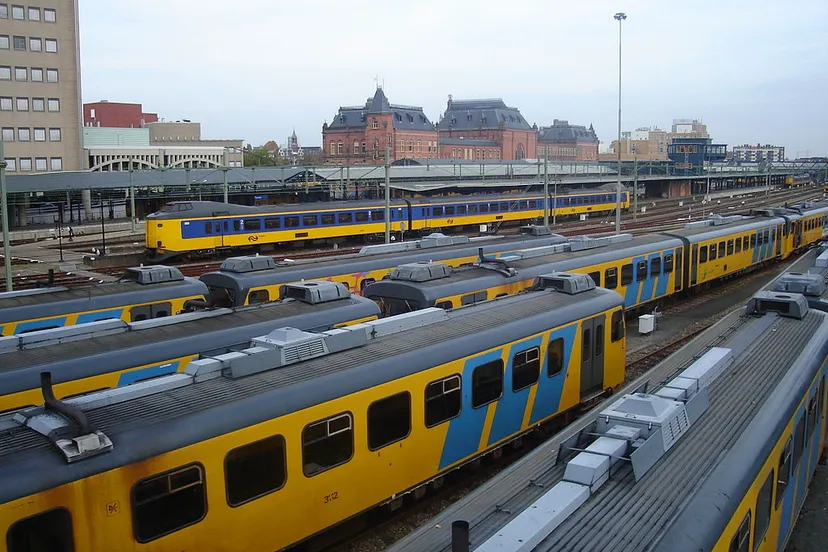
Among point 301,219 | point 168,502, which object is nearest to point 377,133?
point 301,219

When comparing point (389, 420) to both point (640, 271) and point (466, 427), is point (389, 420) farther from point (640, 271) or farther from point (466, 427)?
point (640, 271)

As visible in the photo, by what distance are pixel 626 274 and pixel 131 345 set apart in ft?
56.6

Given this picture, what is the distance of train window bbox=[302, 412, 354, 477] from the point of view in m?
9.33

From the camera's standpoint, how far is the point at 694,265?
28953 mm

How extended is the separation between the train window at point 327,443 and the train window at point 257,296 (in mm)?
8831

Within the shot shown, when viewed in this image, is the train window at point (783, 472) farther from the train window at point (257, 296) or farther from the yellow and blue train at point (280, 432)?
the train window at point (257, 296)

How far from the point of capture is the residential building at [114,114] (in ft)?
402

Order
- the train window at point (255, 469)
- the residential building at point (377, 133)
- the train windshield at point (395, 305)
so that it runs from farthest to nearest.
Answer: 1. the residential building at point (377, 133)
2. the train windshield at point (395, 305)
3. the train window at point (255, 469)

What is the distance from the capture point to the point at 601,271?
2272 centimetres

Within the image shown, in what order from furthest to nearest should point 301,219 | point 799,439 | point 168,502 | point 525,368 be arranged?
point 301,219 → point 525,368 → point 799,439 → point 168,502

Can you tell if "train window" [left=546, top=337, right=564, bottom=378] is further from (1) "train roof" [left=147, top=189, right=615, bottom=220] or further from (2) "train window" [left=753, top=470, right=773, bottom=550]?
(1) "train roof" [left=147, top=189, right=615, bottom=220]

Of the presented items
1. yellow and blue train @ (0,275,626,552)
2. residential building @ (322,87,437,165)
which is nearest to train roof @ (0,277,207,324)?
yellow and blue train @ (0,275,626,552)

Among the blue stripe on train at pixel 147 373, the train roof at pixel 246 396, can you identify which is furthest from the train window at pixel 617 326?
the blue stripe on train at pixel 147 373

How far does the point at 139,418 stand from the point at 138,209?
5939 centimetres
